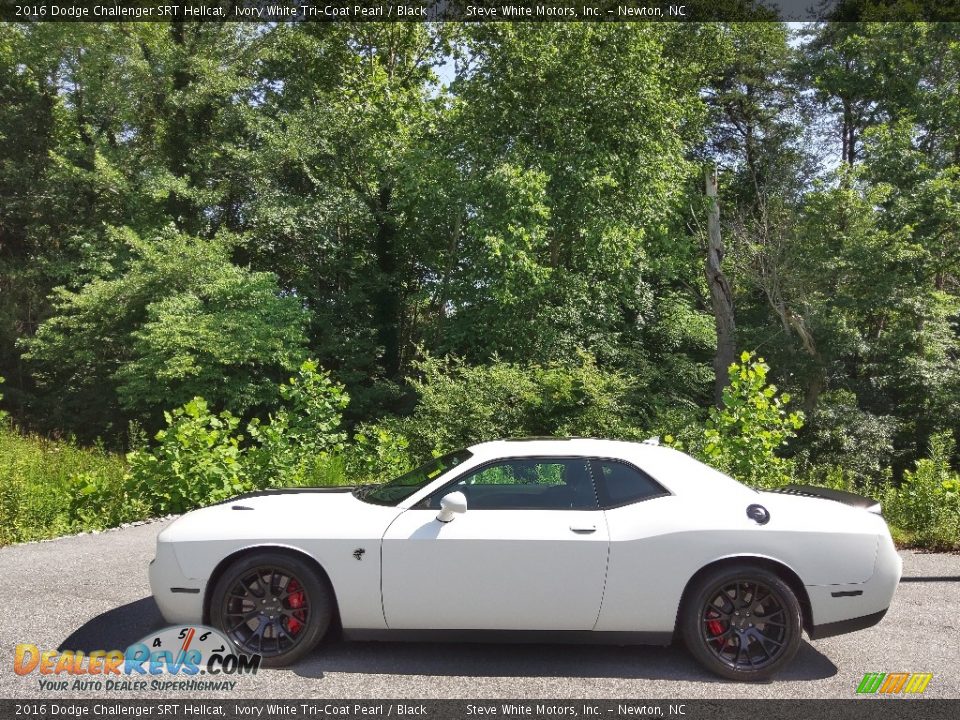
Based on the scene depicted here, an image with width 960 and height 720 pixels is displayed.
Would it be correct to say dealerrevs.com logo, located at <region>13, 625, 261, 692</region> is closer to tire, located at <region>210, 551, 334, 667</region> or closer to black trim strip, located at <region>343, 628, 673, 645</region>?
tire, located at <region>210, 551, 334, 667</region>

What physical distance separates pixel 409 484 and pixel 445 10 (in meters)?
24.5

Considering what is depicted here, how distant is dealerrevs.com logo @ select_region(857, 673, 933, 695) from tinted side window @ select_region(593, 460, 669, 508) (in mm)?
1619

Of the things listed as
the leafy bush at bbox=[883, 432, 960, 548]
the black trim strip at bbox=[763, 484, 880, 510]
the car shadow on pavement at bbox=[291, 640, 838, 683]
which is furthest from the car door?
the leafy bush at bbox=[883, 432, 960, 548]

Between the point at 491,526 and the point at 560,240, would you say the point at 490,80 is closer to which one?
the point at 560,240

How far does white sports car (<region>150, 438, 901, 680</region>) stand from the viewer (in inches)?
191

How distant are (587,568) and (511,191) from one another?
15625 mm

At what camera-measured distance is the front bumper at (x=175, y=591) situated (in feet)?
16.3

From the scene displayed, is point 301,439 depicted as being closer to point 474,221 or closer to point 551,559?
point 551,559

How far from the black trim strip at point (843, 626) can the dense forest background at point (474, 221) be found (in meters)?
11.4

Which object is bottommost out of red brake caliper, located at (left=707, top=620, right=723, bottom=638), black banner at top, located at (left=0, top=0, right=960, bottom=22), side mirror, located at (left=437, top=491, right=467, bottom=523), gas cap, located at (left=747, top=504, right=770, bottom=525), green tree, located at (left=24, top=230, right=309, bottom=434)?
red brake caliper, located at (left=707, top=620, right=723, bottom=638)

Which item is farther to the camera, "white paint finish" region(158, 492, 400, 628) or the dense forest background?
the dense forest background

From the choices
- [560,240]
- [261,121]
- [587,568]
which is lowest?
[587,568]

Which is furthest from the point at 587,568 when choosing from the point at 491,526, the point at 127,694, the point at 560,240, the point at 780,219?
the point at 780,219

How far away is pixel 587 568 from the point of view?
4855mm
